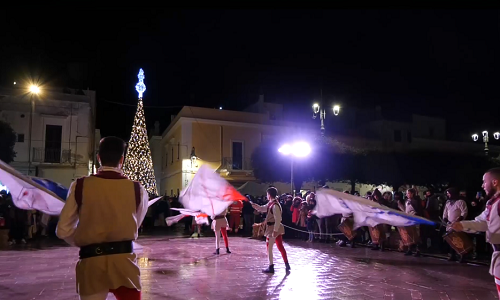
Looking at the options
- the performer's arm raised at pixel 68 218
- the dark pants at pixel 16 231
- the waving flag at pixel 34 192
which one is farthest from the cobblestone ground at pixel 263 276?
the performer's arm raised at pixel 68 218

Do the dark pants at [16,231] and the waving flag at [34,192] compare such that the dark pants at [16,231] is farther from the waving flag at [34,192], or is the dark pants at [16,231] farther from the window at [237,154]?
the window at [237,154]

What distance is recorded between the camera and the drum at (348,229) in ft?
49.5

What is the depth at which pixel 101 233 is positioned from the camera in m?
3.62

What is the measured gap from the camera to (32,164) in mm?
29141

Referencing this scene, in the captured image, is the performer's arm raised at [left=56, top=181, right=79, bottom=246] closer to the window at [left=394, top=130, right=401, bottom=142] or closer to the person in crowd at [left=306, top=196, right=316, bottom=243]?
the person in crowd at [left=306, top=196, right=316, bottom=243]

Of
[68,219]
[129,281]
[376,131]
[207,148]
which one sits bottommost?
[129,281]

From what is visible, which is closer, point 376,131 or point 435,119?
point 376,131

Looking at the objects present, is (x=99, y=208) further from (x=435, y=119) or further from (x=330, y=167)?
(x=435, y=119)

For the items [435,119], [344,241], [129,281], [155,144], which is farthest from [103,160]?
[435,119]

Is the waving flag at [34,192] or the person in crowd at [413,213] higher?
the waving flag at [34,192]

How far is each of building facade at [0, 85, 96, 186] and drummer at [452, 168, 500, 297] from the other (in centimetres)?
2805

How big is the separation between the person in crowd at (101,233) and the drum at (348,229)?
12.3m

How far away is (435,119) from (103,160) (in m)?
51.9

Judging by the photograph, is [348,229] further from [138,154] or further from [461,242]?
[138,154]
